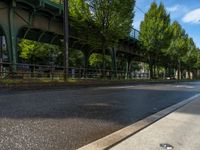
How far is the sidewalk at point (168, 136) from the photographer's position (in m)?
5.02

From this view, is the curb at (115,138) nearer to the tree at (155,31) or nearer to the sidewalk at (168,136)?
the sidewalk at (168,136)

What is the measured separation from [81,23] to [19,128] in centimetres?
2541

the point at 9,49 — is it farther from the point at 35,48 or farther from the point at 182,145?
the point at 35,48

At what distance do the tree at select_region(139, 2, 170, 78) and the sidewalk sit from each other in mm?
42218

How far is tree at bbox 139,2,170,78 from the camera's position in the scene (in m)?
49.1

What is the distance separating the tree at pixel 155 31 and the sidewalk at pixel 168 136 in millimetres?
42218

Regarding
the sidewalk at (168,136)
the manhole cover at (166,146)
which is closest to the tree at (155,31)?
the sidewalk at (168,136)

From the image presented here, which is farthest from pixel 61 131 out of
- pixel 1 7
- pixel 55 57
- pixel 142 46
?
pixel 55 57

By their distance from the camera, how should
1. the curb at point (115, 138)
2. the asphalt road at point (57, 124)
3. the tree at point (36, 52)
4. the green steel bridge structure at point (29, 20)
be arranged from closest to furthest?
the curb at point (115, 138) < the asphalt road at point (57, 124) < the green steel bridge structure at point (29, 20) < the tree at point (36, 52)

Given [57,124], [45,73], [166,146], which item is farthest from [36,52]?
[166,146]

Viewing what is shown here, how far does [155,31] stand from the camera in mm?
48875

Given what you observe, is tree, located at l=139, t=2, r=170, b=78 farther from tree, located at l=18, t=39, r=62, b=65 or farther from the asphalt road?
the asphalt road

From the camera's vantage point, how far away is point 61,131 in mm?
5758

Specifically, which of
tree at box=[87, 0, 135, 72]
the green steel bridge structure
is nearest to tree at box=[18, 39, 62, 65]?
the green steel bridge structure
